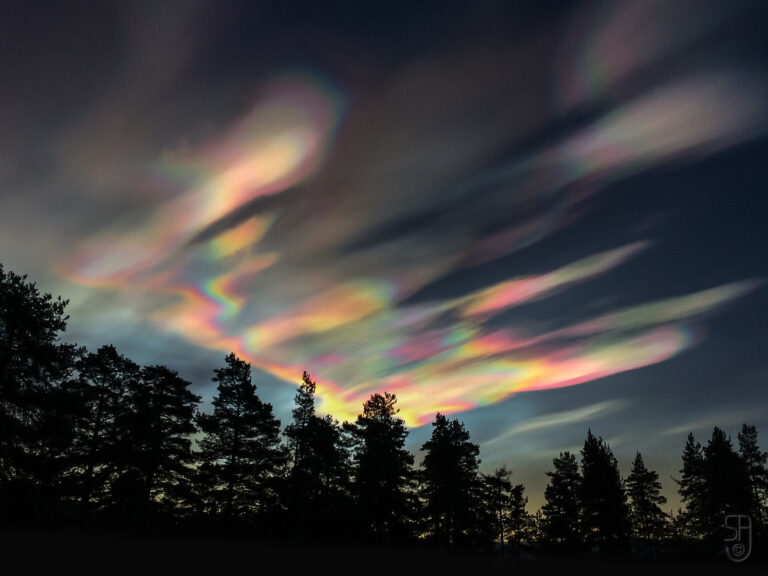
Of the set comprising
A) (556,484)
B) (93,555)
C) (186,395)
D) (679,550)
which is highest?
(186,395)

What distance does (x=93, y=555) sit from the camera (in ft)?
48.0

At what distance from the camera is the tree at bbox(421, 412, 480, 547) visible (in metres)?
45.3

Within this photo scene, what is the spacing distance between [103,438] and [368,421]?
22546 millimetres

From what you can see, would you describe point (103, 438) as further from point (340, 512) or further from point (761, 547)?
point (761, 547)

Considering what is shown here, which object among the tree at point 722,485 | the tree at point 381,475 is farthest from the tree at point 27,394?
the tree at point 722,485

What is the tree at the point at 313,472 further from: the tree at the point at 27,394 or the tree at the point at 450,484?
the tree at the point at 27,394

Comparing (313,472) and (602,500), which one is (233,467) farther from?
(602,500)

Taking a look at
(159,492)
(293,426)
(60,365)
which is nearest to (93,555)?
(60,365)

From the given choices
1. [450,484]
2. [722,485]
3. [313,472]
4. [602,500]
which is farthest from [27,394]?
[722,485]

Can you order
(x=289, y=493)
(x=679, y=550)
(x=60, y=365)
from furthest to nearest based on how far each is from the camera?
(x=679, y=550) < (x=289, y=493) < (x=60, y=365)

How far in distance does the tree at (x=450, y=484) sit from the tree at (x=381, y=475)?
4095 millimetres

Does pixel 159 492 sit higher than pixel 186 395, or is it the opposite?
pixel 186 395

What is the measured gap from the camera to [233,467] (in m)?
33.9

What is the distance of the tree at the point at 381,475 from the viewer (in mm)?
40500
